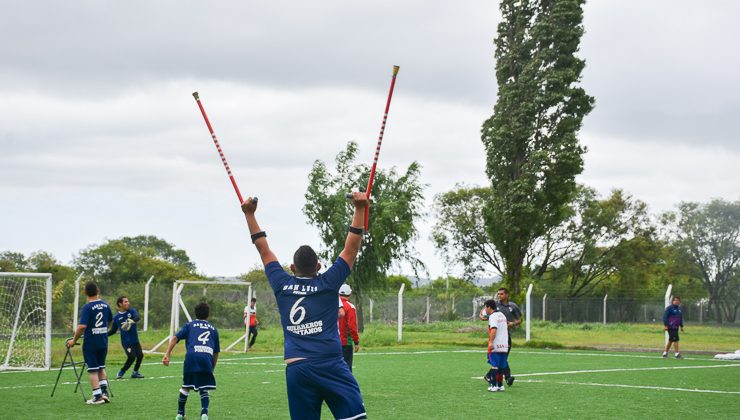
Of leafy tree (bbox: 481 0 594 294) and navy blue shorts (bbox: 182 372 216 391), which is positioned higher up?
leafy tree (bbox: 481 0 594 294)

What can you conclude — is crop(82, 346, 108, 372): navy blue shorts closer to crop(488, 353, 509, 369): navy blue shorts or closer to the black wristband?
crop(488, 353, 509, 369): navy blue shorts

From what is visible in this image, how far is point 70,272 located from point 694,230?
49077 mm

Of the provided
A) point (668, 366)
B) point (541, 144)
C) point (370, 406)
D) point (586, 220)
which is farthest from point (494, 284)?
point (370, 406)

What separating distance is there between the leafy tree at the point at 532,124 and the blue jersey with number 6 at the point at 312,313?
34558 millimetres

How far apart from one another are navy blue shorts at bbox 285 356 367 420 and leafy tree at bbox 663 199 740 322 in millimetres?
66872

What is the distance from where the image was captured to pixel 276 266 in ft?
23.5

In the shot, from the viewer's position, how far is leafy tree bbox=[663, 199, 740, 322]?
70.6 metres

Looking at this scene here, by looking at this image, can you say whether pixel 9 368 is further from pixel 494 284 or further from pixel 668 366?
pixel 494 284

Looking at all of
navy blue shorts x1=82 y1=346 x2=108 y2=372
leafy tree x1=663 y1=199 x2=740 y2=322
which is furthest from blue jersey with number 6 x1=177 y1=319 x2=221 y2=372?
leafy tree x1=663 y1=199 x2=740 y2=322

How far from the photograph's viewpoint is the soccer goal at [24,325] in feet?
76.7

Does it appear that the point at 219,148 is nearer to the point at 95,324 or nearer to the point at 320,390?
the point at 320,390

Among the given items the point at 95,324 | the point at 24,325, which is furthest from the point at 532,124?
the point at 95,324

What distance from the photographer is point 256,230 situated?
7.25 m

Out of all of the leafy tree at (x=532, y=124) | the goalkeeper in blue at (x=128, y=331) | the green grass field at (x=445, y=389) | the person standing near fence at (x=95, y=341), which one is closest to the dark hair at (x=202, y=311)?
the green grass field at (x=445, y=389)
